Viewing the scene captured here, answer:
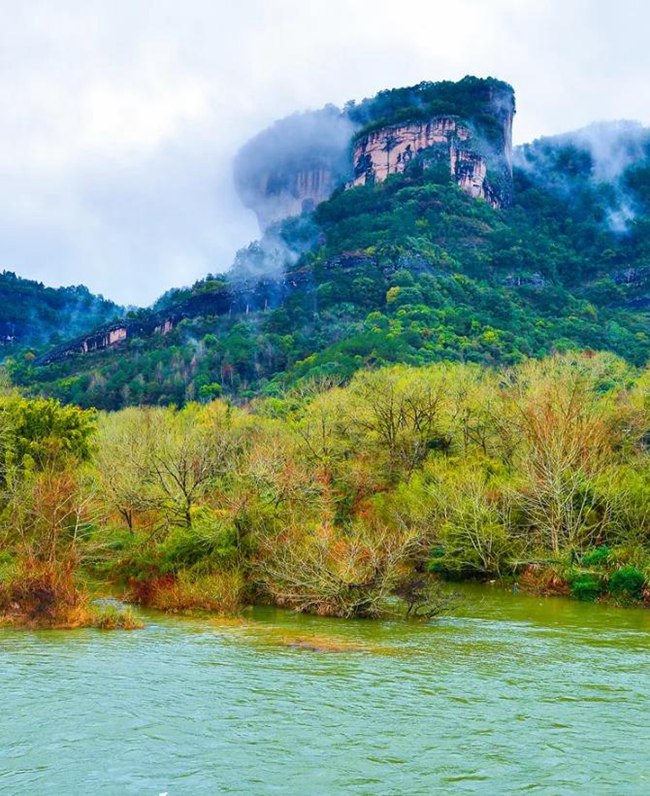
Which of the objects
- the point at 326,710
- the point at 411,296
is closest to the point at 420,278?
the point at 411,296

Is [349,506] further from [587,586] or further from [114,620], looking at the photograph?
[114,620]

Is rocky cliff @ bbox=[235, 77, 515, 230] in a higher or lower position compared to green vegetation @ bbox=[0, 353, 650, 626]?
higher

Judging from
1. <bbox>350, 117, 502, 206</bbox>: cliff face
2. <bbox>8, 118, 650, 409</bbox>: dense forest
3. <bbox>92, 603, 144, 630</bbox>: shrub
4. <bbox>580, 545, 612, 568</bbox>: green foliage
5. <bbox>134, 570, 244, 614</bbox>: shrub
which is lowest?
<bbox>92, 603, 144, 630</bbox>: shrub

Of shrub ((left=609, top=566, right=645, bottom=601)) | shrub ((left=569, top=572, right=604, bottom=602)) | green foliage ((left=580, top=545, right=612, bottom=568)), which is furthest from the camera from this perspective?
green foliage ((left=580, top=545, right=612, bottom=568))

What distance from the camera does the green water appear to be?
16.0 metres

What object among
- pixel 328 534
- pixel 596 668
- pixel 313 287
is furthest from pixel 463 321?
pixel 596 668

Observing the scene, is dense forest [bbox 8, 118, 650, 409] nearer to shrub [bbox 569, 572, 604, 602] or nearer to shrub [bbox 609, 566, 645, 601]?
shrub [bbox 569, 572, 604, 602]

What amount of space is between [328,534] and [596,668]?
11.9 meters

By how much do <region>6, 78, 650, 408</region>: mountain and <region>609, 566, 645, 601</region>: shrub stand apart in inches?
2168

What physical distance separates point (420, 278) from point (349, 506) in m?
86.6

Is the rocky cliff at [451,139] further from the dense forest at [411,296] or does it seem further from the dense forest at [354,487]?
the dense forest at [354,487]

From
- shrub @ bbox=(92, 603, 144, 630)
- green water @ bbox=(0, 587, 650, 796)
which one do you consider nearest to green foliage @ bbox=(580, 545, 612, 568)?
green water @ bbox=(0, 587, 650, 796)

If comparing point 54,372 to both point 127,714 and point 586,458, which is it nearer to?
point 586,458

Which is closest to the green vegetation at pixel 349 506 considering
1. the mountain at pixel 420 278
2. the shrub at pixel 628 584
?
the shrub at pixel 628 584
